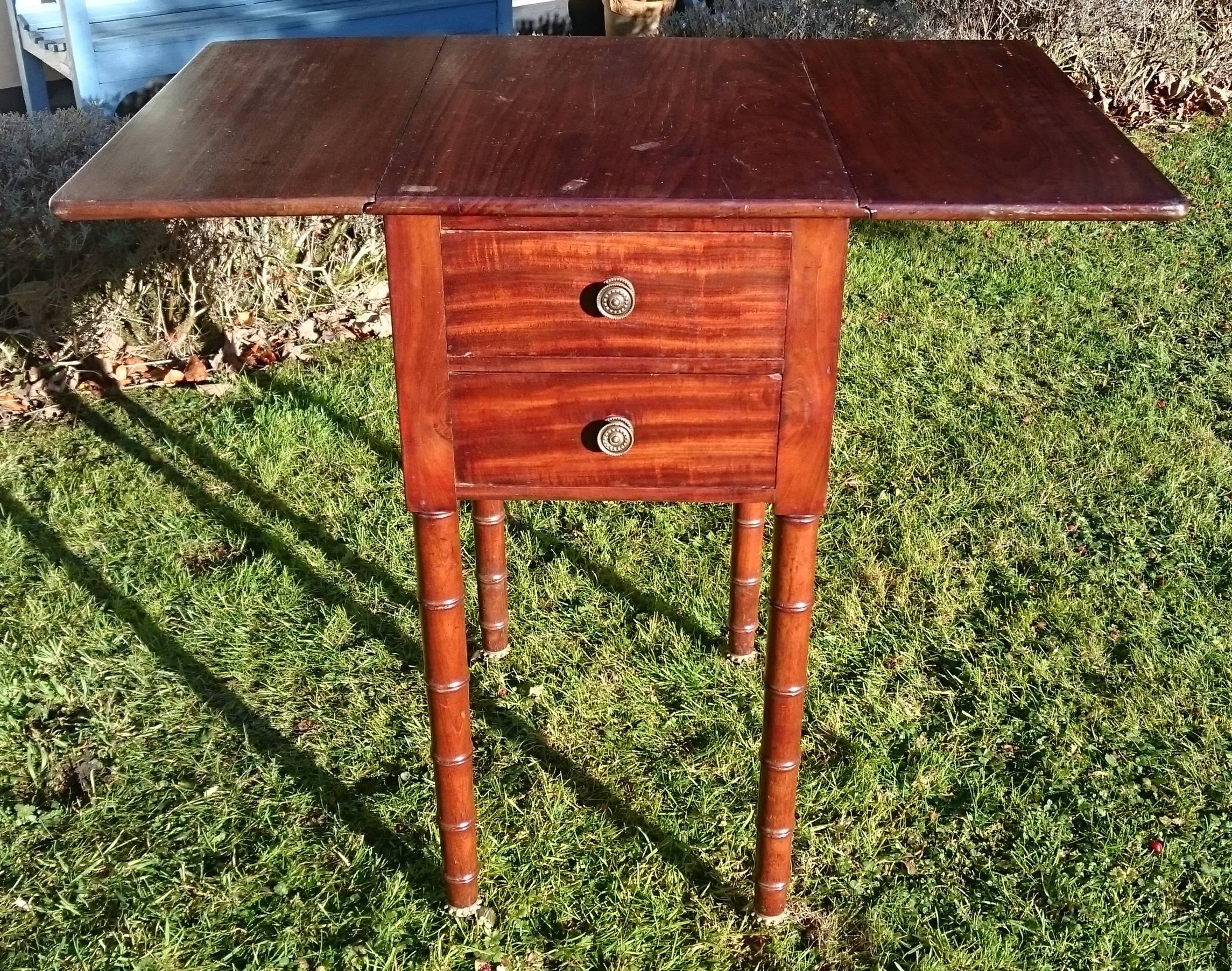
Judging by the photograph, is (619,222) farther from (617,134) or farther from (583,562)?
(583,562)

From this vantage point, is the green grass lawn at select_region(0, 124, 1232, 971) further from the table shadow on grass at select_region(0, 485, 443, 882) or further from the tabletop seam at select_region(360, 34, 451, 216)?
the tabletop seam at select_region(360, 34, 451, 216)

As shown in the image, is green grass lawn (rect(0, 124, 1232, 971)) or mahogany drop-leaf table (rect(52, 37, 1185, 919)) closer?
mahogany drop-leaf table (rect(52, 37, 1185, 919))

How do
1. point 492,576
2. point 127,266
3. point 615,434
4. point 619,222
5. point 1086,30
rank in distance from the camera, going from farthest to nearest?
point 1086,30 → point 127,266 → point 492,576 → point 615,434 → point 619,222

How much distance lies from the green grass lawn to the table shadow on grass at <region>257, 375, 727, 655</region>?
0.01m

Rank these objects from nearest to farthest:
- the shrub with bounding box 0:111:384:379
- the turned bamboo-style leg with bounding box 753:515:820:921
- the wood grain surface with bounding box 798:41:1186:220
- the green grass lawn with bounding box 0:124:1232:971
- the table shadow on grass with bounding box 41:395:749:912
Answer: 1. the wood grain surface with bounding box 798:41:1186:220
2. the turned bamboo-style leg with bounding box 753:515:820:921
3. the green grass lawn with bounding box 0:124:1232:971
4. the table shadow on grass with bounding box 41:395:749:912
5. the shrub with bounding box 0:111:384:379

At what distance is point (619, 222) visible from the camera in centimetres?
178

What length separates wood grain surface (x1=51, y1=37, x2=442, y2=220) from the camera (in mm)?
1724

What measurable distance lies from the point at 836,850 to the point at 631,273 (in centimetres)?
130

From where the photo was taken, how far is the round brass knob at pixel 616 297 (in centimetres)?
180

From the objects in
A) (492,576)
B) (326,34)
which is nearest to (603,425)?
(492,576)

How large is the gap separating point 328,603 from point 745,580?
3.40ft

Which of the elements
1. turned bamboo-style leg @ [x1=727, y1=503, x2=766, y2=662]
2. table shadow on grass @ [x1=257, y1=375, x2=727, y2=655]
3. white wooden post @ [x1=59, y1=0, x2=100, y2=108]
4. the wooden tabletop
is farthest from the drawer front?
white wooden post @ [x1=59, y1=0, x2=100, y2=108]

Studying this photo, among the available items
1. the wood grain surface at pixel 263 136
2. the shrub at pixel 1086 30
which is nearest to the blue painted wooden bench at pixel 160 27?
the shrub at pixel 1086 30

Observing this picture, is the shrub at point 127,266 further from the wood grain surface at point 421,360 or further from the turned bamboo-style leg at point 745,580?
the wood grain surface at point 421,360
